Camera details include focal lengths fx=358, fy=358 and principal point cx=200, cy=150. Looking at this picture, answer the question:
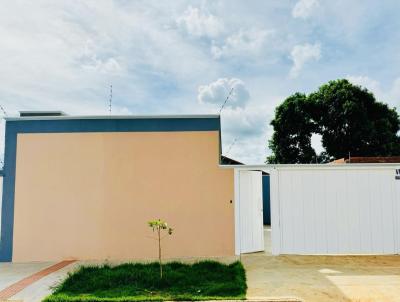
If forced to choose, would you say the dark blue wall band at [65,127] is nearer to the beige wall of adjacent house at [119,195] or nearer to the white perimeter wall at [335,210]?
the beige wall of adjacent house at [119,195]

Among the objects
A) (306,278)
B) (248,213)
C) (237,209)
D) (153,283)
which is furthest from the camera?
(248,213)

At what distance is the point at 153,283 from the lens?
6648mm

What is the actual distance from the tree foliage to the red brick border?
17.1 meters

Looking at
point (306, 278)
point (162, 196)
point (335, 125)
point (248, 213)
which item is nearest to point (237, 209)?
point (248, 213)

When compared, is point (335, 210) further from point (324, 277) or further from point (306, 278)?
point (306, 278)

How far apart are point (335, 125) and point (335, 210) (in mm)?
14775

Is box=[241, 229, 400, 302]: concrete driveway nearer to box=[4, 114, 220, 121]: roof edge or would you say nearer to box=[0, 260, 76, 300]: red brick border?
box=[4, 114, 220, 121]: roof edge

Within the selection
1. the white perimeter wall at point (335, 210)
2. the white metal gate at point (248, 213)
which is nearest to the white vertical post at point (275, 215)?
the white perimeter wall at point (335, 210)

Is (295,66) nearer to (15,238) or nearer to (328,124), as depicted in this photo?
(15,238)

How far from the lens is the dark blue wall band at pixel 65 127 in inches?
361

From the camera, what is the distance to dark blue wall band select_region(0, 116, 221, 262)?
918 centimetres

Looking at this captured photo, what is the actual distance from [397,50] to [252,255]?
9.36 metres

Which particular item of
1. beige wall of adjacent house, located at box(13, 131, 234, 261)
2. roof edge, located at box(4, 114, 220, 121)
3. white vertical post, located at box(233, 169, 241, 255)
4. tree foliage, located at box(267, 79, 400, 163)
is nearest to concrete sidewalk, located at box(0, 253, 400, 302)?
white vertical post, located at box(233, 169, 241, 255)

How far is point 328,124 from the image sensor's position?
22719mm
